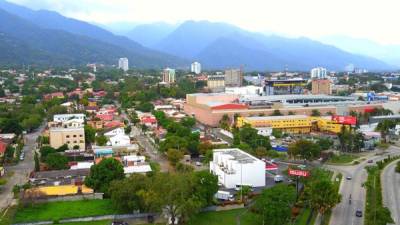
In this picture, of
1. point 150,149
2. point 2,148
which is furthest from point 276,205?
point 2,148

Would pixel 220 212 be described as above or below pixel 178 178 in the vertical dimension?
below

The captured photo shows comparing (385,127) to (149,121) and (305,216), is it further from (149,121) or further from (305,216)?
(305,216)

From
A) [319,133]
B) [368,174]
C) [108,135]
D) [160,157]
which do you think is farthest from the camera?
[319,133]

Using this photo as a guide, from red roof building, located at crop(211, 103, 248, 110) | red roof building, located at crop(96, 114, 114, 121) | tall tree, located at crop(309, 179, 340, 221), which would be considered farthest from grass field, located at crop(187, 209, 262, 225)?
red roof building, located at crop(96, 114, 114, 121)

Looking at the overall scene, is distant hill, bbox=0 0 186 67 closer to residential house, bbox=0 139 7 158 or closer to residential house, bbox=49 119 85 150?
residential house, bbox=49 119 85 150

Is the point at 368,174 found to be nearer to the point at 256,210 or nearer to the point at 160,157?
the point at 256,210

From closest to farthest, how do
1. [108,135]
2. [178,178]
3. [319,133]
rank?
[178,178], [108,135], [319,133]

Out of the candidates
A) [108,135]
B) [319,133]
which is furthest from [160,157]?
[319,133]

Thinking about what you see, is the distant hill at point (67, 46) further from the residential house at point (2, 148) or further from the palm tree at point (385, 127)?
the palm tree at point (385, 127)
